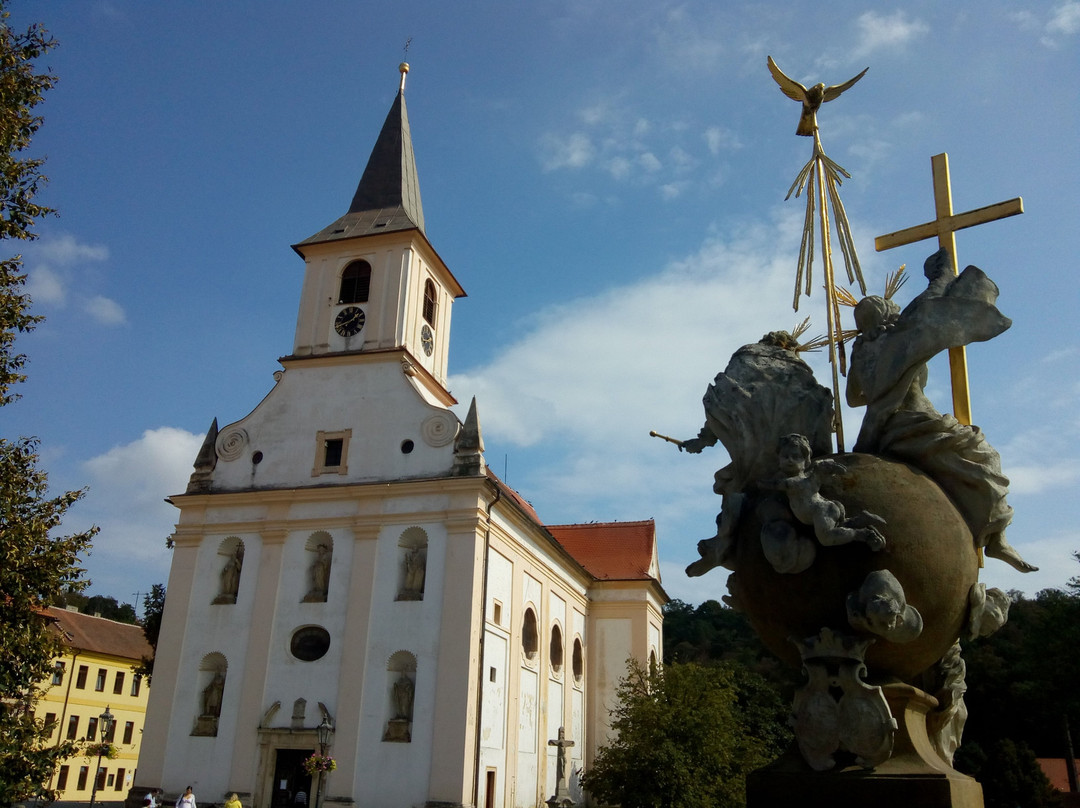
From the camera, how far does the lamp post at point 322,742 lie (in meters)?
20.6

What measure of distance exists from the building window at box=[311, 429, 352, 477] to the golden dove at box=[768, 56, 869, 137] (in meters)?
19.8

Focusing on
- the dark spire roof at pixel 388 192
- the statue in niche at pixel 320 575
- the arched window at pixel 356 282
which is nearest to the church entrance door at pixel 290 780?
the statue in niche at pixel 320 575

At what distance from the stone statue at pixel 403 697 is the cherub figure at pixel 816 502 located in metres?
18.4

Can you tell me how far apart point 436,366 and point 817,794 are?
25.3 metres

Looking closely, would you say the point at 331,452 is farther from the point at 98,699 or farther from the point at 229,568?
the point at 98,699

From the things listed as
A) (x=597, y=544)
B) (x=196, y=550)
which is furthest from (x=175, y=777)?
(x=597, y=544)

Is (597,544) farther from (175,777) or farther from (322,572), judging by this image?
(175,777)

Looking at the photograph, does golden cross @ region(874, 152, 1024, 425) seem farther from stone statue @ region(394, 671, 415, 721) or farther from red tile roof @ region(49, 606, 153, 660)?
red tile roof @ region(49, 606, 153, 660)

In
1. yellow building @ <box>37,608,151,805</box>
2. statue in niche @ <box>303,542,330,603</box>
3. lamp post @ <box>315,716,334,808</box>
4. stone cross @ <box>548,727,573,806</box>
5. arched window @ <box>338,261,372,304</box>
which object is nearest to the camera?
lamp post @ <box>315,716,334,808</box>

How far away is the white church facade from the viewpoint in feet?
71.6

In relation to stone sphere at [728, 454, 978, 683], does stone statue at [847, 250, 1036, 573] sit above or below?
above

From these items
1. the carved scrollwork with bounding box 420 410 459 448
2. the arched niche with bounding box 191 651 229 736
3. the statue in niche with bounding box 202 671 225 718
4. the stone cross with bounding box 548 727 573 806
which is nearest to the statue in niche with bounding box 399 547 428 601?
the carved scrollwork with bounding box 420 410 459 448

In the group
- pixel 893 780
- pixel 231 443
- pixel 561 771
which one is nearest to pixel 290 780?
pixel 561 771

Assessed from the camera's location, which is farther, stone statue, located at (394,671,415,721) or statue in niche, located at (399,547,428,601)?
statue in niche, located at (399,547,428,601)
